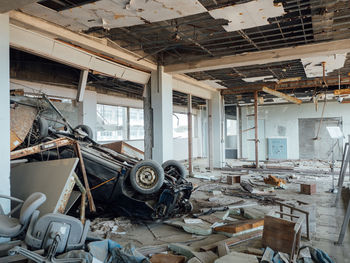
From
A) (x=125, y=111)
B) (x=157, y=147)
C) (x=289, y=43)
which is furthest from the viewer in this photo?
(x=125, y=111)

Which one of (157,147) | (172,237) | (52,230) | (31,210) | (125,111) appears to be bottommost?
(172,237)

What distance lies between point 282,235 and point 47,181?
131 inches

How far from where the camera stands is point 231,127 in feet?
54.6

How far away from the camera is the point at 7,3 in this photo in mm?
3236

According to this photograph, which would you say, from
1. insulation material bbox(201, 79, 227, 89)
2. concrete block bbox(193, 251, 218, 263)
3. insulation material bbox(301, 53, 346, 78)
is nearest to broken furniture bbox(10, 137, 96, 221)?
concrete block bbox(193, 251, 218, 263)

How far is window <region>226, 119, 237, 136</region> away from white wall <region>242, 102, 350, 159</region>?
1.88 ft

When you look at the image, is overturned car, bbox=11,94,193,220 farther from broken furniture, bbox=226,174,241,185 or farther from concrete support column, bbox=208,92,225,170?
concrete support column, bbox=208,92,225,170

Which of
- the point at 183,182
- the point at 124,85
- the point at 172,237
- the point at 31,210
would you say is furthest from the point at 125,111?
the point at 31,210

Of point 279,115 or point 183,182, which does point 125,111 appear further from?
point 279,115

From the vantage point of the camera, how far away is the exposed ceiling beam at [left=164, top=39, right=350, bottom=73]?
235 inches

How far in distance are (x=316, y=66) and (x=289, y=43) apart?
2.27 meters

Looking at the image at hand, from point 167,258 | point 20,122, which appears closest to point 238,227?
point 167,258

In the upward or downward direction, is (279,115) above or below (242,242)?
above

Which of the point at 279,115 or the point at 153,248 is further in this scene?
the point at 279,115
